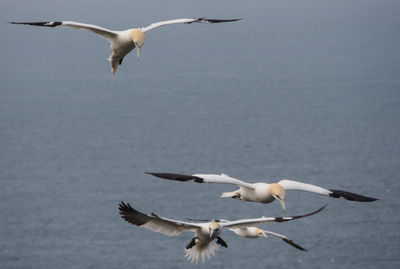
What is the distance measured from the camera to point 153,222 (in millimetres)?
28047

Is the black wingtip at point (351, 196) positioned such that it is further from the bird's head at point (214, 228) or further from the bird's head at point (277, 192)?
the bird's head at point (214, 228)

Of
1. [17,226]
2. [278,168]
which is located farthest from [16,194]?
[278,168]

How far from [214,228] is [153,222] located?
2.39 m

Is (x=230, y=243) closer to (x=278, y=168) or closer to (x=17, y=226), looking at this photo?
(x=278, y=168)

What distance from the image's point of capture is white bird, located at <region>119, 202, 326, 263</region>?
26812mm

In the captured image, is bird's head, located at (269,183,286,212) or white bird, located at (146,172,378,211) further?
bird's head, located at (269,183,286,212)

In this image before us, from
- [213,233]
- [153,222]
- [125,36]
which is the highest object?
[125,36]

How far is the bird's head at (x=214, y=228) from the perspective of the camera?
28609 mm

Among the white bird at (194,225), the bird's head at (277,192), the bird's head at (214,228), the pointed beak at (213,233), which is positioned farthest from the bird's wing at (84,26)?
the pointed beak at (213,233)

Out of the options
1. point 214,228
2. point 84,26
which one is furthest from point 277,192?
point 84,26

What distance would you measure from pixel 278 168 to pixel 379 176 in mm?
23158

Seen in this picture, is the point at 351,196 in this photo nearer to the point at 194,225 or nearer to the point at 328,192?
the point at 328,192

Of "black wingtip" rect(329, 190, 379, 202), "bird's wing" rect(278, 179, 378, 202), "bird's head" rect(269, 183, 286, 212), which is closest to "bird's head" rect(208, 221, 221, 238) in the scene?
"bird's wing" rect(278, 179, 378, 202)

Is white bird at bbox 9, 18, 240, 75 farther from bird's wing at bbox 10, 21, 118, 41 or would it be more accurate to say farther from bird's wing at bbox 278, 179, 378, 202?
bird's wing at bbox 278, 179, 378, 202
